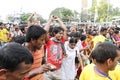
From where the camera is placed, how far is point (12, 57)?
199cm

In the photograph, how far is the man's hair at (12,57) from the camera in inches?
78.5

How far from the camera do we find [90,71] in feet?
10.2


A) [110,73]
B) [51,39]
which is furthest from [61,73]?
[110,73]

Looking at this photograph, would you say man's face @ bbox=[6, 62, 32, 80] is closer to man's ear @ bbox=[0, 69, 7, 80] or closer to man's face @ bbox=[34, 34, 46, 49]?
man's ear @ bbox=[0, 69, 7, 80]

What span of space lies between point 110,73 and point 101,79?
22cm

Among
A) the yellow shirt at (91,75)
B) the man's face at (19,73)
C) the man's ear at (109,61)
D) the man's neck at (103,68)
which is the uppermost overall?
the man's face at (19,73)

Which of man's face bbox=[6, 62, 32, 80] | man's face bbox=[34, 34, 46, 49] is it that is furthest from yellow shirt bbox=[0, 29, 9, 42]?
man's face bbox=[6, 62, 32, 80]

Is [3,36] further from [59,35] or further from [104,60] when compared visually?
[104,60]

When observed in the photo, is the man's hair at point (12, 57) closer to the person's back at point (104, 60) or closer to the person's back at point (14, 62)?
the person's back at point (14, 62)

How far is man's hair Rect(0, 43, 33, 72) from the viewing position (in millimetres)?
1993

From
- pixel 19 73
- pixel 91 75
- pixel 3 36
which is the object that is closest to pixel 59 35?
pixel 91 75

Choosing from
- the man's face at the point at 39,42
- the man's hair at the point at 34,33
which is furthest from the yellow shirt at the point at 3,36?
the man's face at the point at 39,42

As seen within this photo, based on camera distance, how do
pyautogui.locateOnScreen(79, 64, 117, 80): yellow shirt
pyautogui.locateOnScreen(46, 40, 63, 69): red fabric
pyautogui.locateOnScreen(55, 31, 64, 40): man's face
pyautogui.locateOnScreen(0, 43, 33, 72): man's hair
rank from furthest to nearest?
pyautogui.locateOnScreen(55, 31, 64, 40): man's face < pyautogui.locateOnScreen(46, 40, 63, 69): red fabric < pyautogui.locateOnScreen(79, 64, 117, 80): yellow shirt < pyautogui.locateOnScreen(0, 43, 33, 72): man's hair

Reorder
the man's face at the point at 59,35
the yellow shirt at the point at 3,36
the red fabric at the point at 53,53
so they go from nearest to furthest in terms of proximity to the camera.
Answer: the red fabric at the point at 53,53 < the man's face at the point at 59,35 < the yellow shirt at the point at 3,36
